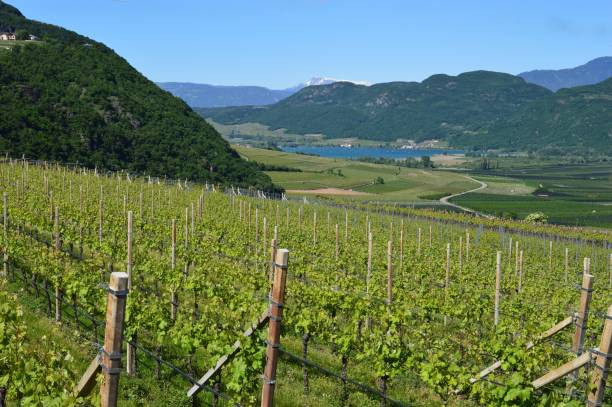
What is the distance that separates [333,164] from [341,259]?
12938cm

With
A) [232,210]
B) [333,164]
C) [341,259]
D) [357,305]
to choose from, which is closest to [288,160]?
[333,164]

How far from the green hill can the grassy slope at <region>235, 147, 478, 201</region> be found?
23364mm

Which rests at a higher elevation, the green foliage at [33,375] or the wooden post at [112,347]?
the wooden post at [112,347]

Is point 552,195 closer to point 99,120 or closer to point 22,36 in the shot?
point 99,120

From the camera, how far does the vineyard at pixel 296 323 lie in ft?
24.9

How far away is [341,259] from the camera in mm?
23312

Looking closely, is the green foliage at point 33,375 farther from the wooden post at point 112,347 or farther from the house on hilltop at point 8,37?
the house on hilltop at point 8,37

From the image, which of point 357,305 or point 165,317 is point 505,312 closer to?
point 357,305

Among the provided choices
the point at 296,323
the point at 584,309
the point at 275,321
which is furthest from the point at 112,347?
the point at 296,323

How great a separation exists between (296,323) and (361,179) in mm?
113962

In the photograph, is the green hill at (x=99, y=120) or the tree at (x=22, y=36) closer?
the green hill at (x=99, y=120)

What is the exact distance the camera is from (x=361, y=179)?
126m

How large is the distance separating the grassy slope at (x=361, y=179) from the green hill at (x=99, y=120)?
23.4m

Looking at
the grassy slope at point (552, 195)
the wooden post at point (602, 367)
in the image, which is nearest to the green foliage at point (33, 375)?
the wooden post at point (602, 367)
